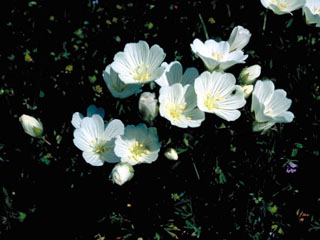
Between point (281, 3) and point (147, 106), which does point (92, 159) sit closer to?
point (147, 106)

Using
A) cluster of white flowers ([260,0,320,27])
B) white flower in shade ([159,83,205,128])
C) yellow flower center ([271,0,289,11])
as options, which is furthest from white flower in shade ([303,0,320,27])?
white flower in shade ([159,83,205,128])

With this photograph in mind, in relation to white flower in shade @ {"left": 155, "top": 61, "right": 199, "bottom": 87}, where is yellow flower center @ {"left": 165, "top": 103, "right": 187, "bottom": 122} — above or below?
below

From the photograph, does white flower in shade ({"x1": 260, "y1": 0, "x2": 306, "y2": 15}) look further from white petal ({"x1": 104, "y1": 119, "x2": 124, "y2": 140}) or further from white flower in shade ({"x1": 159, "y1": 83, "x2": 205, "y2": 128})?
white petal ({"x1": 104, "y1": 119, "x2": 124, "y2": 140})

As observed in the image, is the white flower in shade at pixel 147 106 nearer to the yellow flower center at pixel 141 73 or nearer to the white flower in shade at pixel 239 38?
the yellow flower center at pixel 141 73

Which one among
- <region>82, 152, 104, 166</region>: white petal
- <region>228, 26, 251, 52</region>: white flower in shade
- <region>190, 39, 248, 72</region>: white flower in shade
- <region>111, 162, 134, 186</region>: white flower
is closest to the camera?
<region>111, 162, 134, 186</region>: white flower

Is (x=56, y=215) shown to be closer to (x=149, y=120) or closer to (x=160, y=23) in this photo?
(x=149, y=120)

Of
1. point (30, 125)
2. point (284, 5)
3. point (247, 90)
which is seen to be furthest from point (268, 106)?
point (30, 125)

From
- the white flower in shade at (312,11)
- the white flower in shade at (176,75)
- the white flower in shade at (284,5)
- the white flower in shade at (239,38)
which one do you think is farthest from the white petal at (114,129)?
the white flower in shade at (312,11)
